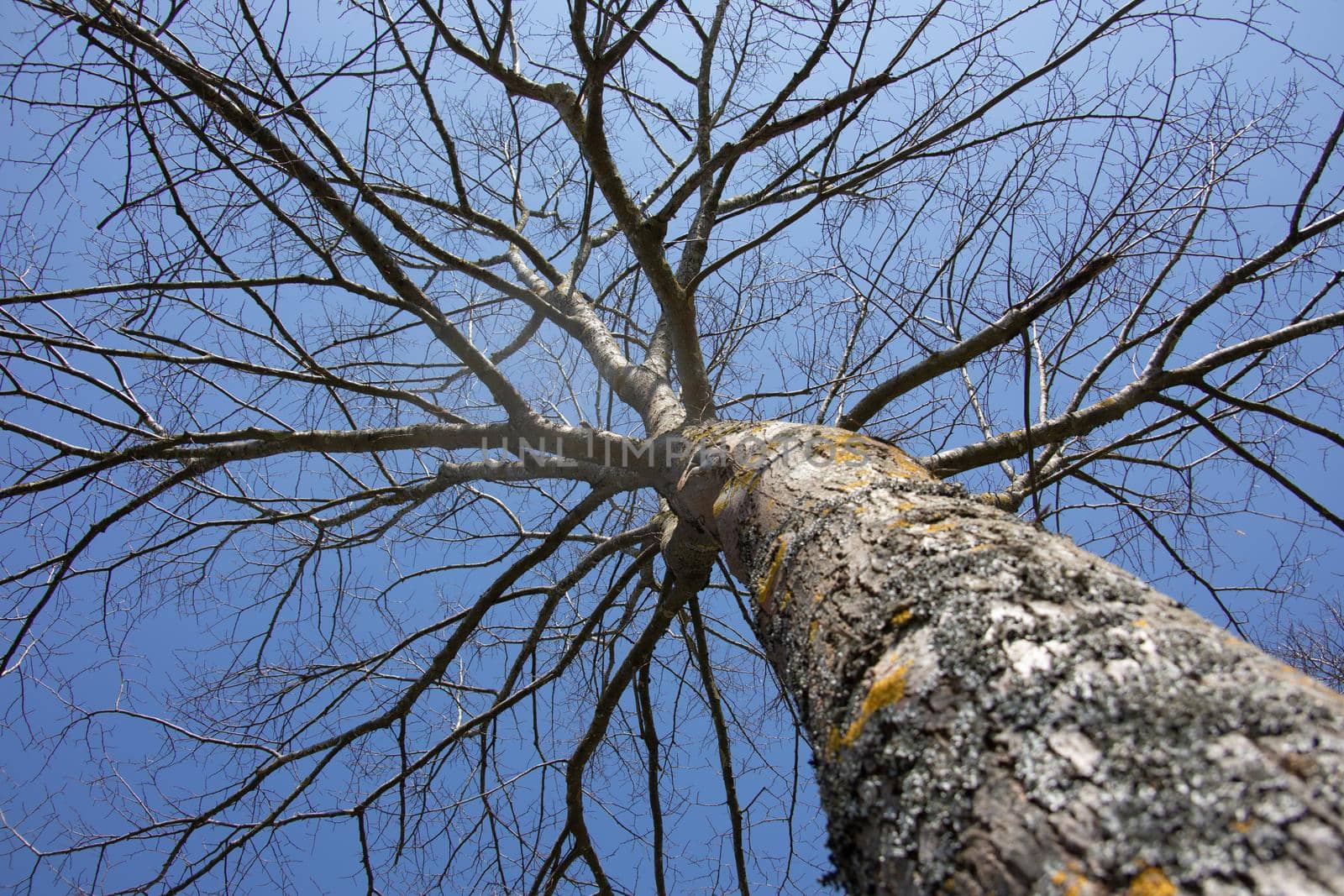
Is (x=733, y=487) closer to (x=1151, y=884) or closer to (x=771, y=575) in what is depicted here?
(x=771, y=575)

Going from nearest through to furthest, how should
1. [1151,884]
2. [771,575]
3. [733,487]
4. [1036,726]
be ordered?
[1151,884]
[1036,726]
[771,575]
[733,487]

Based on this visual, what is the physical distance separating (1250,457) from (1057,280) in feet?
2.44

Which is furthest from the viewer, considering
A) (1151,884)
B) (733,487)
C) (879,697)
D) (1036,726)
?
(733,487)

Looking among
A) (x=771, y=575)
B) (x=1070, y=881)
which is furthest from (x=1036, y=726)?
(x=771, y=575)

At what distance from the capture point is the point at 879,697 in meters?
0.88

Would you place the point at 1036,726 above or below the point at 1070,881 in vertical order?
above

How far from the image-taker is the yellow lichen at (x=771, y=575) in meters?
1.34

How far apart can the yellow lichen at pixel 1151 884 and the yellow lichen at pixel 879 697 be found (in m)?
0.32

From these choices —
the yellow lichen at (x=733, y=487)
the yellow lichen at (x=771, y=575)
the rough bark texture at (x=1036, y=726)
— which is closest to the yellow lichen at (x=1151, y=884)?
the rough bark texture at (x=1036, y=726)

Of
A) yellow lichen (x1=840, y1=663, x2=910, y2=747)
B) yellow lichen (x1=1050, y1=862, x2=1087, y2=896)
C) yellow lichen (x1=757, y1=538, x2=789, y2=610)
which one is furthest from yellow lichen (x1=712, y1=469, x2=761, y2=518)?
yellow lichen (x1=1050, y1=862, x2=1087, y2=896)

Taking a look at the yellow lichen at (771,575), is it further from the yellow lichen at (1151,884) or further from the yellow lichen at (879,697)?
the yellow lichen at (1151,884)

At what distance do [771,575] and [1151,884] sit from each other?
0.85 metres

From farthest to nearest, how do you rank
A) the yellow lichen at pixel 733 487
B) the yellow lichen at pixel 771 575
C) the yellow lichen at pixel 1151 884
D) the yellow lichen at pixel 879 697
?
1. the yellow lichen at pixel 733 487
2. the yellow lichen at pixel 771 575
3. the yellow lichen at pixel 879 697
4. the yellow lichen at pixel 1151 884

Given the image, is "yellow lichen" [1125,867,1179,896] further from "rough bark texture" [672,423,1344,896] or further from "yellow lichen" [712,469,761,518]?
"yellow lichen" [712,469,761,518]
